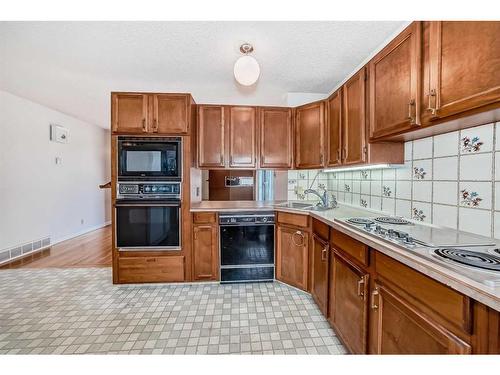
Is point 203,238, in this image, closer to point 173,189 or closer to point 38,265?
point 173,189

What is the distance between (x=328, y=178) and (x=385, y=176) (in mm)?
1053

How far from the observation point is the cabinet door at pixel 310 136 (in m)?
2.58

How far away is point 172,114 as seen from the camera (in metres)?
2.46

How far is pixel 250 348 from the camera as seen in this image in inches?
62.6

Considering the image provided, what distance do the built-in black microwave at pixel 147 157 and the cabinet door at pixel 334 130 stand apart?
1588 millimetres

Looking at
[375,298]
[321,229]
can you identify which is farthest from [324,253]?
[375,298]

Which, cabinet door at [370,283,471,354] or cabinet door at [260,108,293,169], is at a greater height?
cabinet door at [260,108,293,169]

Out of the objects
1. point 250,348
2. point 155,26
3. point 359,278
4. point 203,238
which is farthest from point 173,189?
point 359,278

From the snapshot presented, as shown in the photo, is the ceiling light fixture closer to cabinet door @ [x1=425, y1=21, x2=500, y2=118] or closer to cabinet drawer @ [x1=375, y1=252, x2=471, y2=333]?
cabinet door @ [x1=425, y1=21, x2=500, y2=118]

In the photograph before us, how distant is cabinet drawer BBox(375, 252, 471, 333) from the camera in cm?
74

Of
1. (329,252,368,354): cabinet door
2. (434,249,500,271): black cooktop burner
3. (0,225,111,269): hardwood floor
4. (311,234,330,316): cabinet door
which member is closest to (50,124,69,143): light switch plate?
(0,225,111,269): hardwood floor

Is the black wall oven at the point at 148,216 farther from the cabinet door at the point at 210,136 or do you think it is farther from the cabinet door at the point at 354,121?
the cabinet door at the point at 354,121

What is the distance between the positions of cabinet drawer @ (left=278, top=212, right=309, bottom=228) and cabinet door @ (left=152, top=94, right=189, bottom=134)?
1.38m

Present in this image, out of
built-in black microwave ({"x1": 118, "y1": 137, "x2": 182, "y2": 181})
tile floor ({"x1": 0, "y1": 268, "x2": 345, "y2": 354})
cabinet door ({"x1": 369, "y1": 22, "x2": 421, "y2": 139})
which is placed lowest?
tile floor ({"x1": 0, "y1": 268, "x2": 345, "y2": 354})
